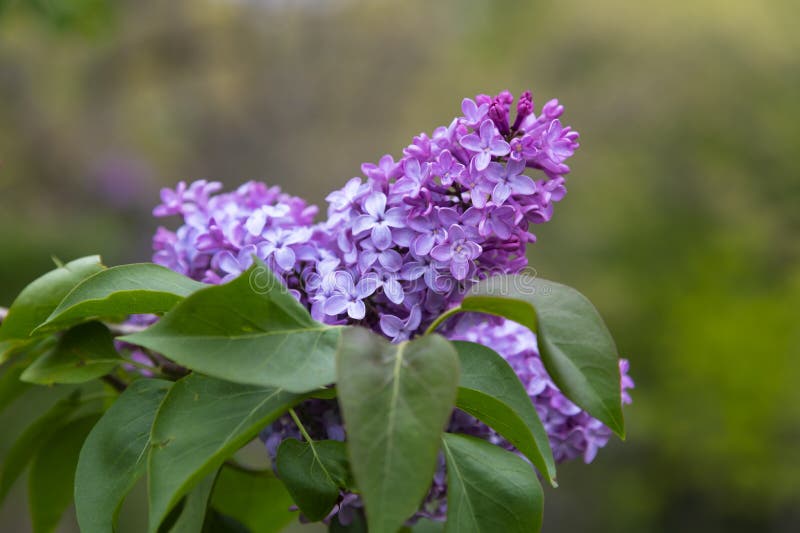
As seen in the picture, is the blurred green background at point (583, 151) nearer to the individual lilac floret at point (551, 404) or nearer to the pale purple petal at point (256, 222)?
the pale purple petal at point (256, 222)

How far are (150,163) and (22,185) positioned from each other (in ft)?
5.23

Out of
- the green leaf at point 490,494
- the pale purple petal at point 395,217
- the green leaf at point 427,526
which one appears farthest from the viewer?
the green leaf at point 427,526

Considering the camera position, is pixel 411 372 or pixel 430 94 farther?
pixel 430 94

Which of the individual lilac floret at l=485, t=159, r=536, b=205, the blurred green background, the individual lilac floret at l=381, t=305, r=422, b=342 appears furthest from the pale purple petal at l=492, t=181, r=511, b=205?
the blurred green background

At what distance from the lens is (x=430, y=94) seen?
23.3 ft

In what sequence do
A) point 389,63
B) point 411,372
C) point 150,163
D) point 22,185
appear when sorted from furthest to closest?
point 389,63, point 150,163, point 22,185, point 411,372

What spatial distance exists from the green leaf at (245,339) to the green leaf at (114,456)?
4.5 inches

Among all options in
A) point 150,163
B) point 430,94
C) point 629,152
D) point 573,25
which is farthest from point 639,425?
point 150,163

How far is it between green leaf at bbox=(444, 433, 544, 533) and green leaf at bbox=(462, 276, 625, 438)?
0.08m

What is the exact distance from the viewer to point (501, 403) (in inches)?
20.1

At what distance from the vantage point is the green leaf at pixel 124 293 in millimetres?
537

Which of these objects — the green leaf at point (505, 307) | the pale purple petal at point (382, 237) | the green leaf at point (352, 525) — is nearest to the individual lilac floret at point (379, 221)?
the pale purple petal at point (382, 237)

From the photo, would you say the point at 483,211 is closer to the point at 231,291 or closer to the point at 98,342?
the point at 231,291

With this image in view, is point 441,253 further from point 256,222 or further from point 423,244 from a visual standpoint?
point 256,222
